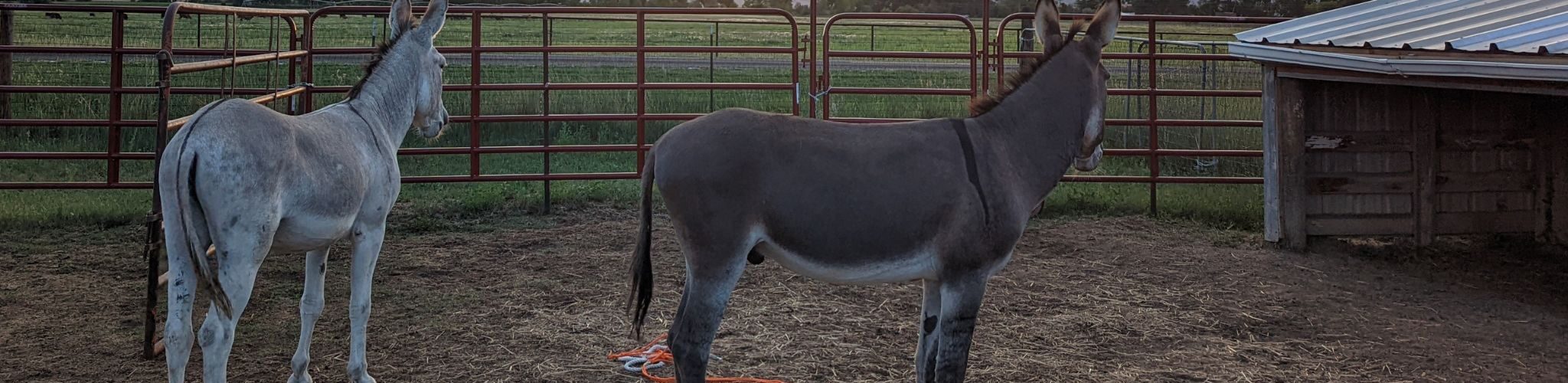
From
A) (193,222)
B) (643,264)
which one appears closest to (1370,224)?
(643,264)

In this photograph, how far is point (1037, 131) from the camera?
415 cm

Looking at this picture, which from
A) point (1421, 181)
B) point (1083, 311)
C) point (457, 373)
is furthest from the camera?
point (1421, 181)

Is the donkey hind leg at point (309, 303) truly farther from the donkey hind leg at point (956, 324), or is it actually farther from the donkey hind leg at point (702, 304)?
the donkey hind leg at point (956, 324)

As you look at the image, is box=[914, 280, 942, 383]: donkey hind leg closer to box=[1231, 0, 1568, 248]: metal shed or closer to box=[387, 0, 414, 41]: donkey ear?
box=[387, 0, 414, 41]: donkey ear

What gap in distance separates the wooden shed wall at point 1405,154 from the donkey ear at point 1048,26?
4367 mm

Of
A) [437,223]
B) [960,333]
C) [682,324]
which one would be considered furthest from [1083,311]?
[437,223]

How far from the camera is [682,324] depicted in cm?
393

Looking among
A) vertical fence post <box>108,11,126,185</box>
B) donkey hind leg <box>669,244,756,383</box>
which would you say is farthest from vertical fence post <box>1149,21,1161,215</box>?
vertical fence post <box>108,11,126,185</box>

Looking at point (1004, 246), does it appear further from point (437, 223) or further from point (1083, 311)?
point (437, 223)

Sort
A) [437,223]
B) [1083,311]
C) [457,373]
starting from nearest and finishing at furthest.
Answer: [457,373] → [1083,311] → [437,223]

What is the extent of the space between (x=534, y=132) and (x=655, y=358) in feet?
29.0

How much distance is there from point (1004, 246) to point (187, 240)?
268 centimetres

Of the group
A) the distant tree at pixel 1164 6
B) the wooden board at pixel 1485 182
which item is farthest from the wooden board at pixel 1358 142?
the distant tree at pixel 1164 6

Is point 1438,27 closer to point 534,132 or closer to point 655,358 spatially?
point 655,358
